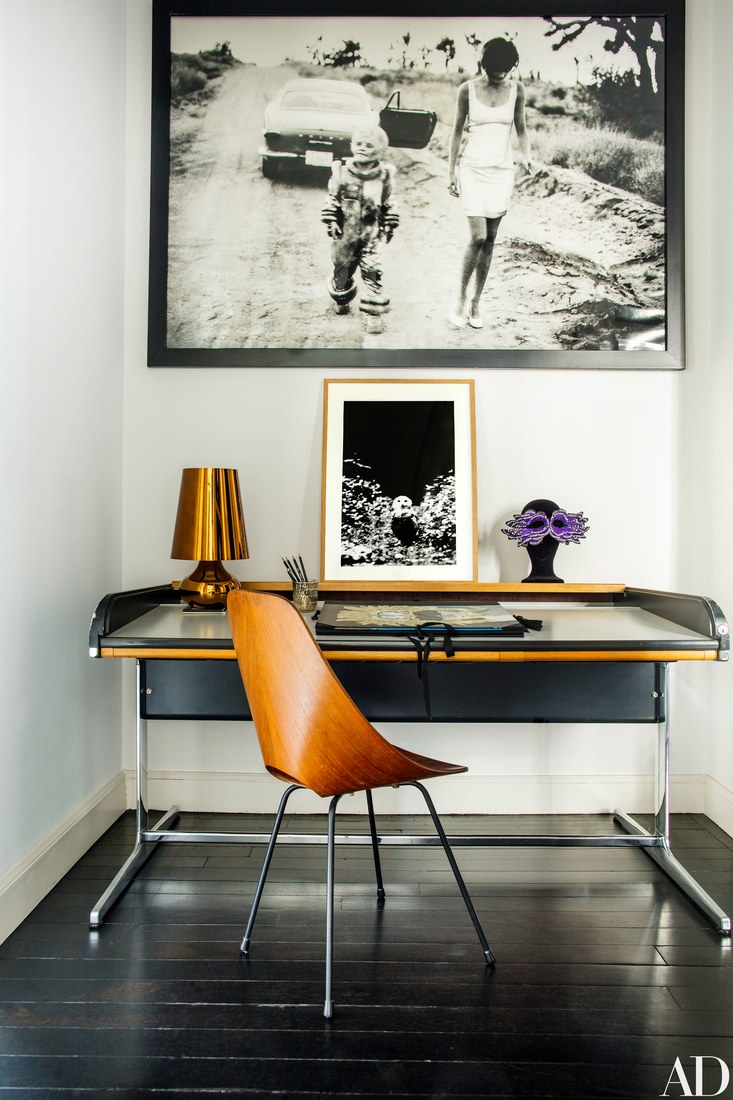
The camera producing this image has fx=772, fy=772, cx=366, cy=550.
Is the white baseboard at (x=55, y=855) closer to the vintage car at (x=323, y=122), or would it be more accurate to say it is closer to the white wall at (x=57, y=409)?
the white wall at (x=57, y=409)

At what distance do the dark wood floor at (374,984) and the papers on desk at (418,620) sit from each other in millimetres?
762

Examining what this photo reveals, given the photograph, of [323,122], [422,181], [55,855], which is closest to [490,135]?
[422,181]

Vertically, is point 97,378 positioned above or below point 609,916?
above

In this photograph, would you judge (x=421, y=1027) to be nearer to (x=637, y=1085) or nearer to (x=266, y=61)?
(x=637, y=1085)

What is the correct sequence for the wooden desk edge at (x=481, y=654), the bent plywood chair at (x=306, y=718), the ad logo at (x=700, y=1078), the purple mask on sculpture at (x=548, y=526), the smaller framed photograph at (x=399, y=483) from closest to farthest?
the ad logo at (x=700, y=1078) < the bent plywood chair at (x=306, y=718) < the wooden desk edge at (x=481, y=654) < the purple mask on sculpture at (x=548, y=526) < the smaller framed photograph at (x=399, y=483)

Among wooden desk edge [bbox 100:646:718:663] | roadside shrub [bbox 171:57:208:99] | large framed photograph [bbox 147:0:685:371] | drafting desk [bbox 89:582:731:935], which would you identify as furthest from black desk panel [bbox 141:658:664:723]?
Answer: roadside shrub [bbox 171:57:208:99]

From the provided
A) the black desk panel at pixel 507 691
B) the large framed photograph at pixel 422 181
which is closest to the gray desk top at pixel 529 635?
the black desk panel at pixel 507 691

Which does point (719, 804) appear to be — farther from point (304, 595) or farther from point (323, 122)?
point (323, 122)

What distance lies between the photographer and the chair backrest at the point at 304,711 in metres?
1.59

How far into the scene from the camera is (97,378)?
8.27 feet

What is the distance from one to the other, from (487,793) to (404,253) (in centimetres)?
193

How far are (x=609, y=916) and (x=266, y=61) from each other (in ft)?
9.59

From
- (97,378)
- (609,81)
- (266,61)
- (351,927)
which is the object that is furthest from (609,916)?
(266,61)

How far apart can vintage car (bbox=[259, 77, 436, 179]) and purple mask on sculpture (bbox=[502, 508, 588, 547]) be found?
1.35 metres
